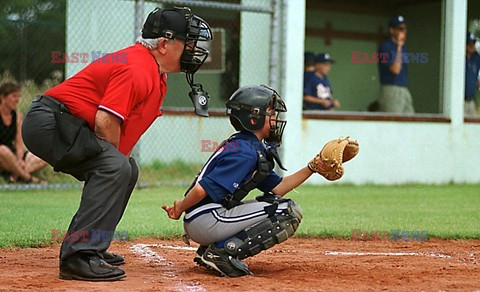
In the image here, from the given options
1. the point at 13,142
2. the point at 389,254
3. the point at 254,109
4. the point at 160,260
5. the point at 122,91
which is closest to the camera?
the point at 122,91

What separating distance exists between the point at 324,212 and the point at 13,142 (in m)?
4.78

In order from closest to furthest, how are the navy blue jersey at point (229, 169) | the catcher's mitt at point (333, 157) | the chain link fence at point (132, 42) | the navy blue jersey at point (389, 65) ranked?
1. the navy blue jersey at point (229, 169)
2. the catcher's mitt at point (333, 157)
3. the chain link fence at point (132, 42)
4. the navy blue jersey at point (389, 65)

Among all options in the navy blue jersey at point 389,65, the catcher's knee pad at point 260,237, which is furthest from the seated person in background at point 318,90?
the catcher's knee pad at point 260,237

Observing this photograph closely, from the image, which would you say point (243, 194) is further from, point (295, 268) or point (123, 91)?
point (123, 91)

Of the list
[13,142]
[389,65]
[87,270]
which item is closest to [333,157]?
[87,270]

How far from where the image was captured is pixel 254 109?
5.04 meters

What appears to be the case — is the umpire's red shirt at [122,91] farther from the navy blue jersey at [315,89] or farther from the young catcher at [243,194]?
the navy blue jersey at [315,89]

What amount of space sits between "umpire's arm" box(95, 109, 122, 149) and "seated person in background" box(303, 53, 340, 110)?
838cm

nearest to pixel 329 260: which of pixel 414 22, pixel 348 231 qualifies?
pixel 348 231

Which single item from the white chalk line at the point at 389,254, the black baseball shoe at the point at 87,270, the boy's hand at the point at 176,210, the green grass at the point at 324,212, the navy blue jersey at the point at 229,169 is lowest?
the green grass at the point at 324,212

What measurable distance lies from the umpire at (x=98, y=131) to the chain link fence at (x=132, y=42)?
5713 millimetres

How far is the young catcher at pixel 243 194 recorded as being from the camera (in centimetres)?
486

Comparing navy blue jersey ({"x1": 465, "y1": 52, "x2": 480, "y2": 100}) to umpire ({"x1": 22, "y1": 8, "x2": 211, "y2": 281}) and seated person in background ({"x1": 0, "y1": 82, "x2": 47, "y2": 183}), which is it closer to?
seated person in background ({"x1": 0, "y1": 82, "x2": 47, "y2": 183})

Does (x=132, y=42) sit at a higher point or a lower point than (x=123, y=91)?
higher
